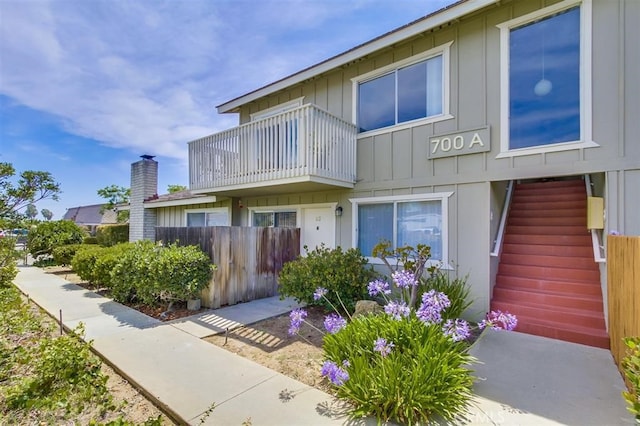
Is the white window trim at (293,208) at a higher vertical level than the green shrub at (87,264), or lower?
higher

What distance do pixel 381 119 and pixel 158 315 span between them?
6.66 metres

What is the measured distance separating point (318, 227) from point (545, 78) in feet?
19.3

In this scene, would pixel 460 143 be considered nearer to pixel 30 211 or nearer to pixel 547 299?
pixel 547 299

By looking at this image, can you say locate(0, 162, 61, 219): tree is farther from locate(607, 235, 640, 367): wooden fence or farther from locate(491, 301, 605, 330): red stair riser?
locate(491, 301, 605, 330): red stair riser

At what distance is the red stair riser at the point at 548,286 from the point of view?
5.35 metres

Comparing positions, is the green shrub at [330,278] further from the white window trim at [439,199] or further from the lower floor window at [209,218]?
the lower floor window at [209,218]

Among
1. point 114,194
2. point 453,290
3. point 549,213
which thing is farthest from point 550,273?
point 114,194

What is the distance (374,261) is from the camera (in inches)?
282

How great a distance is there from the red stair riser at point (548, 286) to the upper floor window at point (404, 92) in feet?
12.1

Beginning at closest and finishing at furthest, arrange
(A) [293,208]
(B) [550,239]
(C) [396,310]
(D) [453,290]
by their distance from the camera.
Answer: (C) [396,310] < (D) [453,290] < (B) [550,239] < (A) [293,208]

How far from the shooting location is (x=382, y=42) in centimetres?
682

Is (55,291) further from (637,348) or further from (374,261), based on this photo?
(637,348)

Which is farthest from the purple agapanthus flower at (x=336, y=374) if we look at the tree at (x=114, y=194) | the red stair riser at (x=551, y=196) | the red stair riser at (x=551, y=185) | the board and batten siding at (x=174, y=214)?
the tree at (x=114, y=194)

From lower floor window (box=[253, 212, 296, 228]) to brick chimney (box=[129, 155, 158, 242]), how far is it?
6.27 meters
